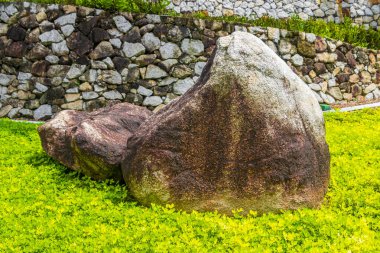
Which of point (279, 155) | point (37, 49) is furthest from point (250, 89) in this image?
point (37, 49)

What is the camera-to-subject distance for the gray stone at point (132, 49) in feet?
36.3

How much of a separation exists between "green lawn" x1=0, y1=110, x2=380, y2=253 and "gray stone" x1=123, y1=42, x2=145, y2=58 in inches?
213

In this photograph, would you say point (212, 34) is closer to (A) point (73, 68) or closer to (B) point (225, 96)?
(A) point (73, 68)

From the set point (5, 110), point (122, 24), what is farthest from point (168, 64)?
point (5, 110)

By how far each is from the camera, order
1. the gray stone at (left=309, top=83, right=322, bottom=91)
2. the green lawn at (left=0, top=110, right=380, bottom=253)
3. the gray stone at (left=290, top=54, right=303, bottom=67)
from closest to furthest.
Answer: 1. the green lawn at (left=0, top=110, right=380, bottom=253)
2. the gray stone at (left=290, top=54, right=303, bottom=67)
3. the gray stone at (left=309, top=83, right=322, bottom=91)

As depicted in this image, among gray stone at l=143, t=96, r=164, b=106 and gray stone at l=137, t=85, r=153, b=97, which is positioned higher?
gray stone at l=137, t=85, r=153, b=97

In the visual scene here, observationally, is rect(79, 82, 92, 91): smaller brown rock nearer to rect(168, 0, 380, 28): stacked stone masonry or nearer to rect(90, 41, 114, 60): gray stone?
rect(90, 41, 114, 60): gray stone

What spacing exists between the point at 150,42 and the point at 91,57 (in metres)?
1.42

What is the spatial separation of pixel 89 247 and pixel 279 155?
1.98 metres

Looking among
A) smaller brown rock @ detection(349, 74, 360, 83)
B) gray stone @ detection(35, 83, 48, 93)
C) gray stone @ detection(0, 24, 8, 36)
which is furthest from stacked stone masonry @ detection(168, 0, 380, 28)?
gray stone @ detection(35, 83, 48, 93)

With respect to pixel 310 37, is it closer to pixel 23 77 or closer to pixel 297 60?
pixel 297 60

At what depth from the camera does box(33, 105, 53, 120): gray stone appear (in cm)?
1120

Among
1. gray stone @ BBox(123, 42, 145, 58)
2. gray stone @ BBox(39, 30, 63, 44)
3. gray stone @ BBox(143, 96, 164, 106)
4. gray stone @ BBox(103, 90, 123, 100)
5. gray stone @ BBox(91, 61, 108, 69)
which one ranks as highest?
gray stone @ BBox(39, 30, 63, 44)

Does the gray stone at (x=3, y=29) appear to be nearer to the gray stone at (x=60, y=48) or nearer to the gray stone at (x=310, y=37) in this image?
the gray stone at (x=60, y=48)
